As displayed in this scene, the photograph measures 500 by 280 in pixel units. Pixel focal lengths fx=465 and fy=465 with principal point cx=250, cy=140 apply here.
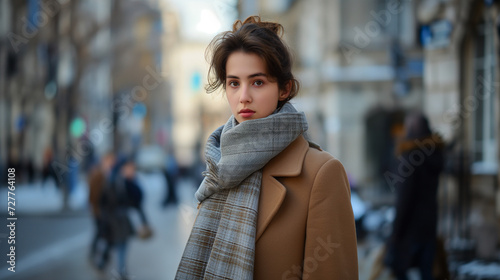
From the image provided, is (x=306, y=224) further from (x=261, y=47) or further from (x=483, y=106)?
(x=483, y=106)

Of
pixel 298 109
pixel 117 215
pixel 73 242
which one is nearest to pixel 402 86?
pixel 73 242

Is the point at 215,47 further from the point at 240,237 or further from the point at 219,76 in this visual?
the point at 240,237

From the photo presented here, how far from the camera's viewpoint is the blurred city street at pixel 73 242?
6367mm

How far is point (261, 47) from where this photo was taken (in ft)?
5.23

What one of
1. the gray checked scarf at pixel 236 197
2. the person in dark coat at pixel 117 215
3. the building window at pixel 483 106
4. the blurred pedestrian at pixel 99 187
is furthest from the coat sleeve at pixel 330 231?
the building window at pixel 483 106

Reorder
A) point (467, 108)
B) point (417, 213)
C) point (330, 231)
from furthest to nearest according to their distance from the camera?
Result: point (467, 108) → point (417, 213) → point (330, 231)

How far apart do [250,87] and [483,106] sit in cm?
630

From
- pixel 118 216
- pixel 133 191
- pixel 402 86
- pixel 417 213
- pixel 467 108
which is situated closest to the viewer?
pixel 417 213

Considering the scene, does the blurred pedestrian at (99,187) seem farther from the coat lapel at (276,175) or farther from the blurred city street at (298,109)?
the coat lapel at (276,175)

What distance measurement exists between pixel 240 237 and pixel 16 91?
13.8 meters

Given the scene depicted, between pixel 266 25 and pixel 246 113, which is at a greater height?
pixel 266 25

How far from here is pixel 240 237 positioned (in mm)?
1571

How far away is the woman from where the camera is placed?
59.9 inches

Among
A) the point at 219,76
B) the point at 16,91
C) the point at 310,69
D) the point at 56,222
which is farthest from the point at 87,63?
the point at 219,76
